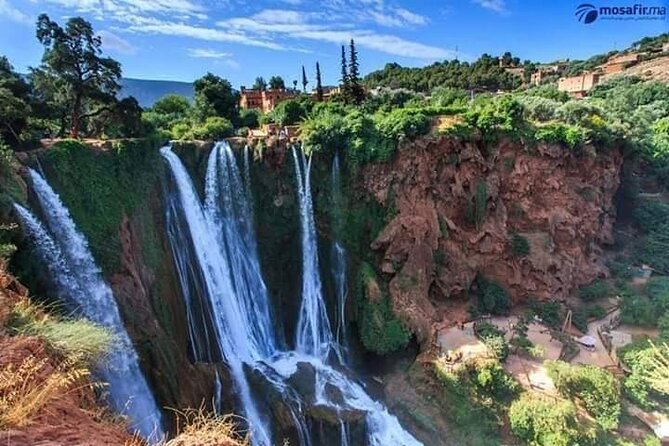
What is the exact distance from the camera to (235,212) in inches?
703

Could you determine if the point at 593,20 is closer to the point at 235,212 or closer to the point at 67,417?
the point at 235,212

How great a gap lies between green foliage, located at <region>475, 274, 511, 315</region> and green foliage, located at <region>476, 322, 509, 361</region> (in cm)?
176

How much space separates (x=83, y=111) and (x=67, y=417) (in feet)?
64.8

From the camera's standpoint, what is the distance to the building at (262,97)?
46.0m

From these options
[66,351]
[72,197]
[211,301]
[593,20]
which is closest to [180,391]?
[211,301]

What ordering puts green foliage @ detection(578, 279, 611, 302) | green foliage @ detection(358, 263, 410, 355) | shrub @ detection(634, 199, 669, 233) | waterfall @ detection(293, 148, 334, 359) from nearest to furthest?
1. green foliage @ detection(358, 263, 410, 355)
2. waterfall @ detection(293, 148, 334, 359)
3. green foliage @ detection(578, 279, 611, 302)
4. shrub @ detection(634, 199, 669, 233)

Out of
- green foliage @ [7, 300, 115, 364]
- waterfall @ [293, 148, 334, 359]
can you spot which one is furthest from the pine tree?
green foliage @ [7, 300, 115, 364]

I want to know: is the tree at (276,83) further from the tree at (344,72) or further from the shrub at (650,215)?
the shrub at (650,215)

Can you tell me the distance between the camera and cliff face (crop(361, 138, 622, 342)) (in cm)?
1881

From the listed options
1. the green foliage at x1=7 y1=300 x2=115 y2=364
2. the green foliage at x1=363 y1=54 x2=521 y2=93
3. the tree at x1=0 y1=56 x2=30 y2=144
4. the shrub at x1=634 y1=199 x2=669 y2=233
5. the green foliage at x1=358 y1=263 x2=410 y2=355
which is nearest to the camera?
the green foliage at x1=7 y1=300 x2=115 y2=364

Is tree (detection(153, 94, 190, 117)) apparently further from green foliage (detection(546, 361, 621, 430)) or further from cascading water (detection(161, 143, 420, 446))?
green foliage (detection(546, 361, 621, 430))

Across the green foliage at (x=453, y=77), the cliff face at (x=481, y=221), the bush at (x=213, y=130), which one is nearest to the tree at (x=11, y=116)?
the bush at (x=213, y=130)

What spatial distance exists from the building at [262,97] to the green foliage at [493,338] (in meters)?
36.0

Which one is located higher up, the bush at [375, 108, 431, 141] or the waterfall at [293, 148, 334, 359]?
the bush at [375, 108, 431, 141]
